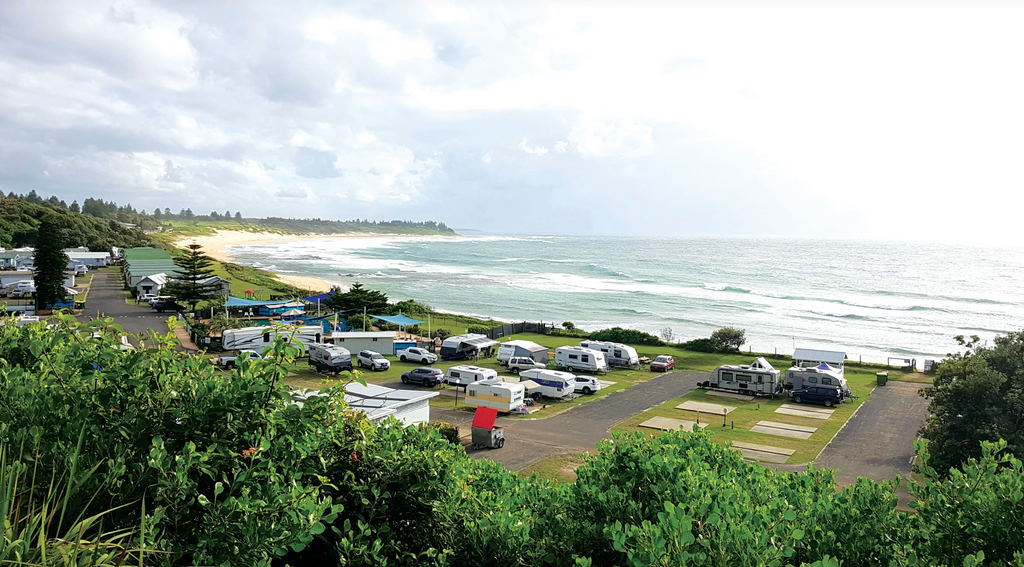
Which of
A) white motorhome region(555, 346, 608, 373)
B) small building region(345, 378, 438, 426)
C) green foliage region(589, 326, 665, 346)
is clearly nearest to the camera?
small building region(345, 378, 438, 426)

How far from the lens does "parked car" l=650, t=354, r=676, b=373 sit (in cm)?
3105

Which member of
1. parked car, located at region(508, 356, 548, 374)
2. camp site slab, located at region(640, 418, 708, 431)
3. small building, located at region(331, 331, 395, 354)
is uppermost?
small building, located at region(331, 331, 395, 354)

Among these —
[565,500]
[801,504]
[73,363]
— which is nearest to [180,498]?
[73,363]

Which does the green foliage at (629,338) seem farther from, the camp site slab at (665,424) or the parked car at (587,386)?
the camp site slab at (665,424)

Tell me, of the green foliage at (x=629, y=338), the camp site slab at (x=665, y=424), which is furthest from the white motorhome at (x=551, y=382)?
the green foliage at (x=629, y=338)

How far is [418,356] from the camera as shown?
101 ft

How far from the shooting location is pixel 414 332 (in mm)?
41094

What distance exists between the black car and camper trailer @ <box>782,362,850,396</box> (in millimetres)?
174

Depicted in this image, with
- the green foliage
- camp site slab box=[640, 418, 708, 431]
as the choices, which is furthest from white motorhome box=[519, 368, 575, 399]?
the green foliage

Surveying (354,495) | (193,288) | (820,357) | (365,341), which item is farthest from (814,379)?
(193,288)

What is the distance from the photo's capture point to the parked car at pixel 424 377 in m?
26.2

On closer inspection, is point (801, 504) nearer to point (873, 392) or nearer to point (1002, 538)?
point (1002, 538)

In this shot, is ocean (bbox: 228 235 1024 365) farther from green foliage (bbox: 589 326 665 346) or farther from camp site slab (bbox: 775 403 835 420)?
camp site slab (bbox: 775 403 835 420)

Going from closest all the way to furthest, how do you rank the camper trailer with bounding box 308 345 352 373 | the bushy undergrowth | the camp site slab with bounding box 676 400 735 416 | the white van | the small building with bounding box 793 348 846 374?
1. the bushy undergrowth
2. the camp site slab with bounding box 676 400 735 416
3. the white van
4. the camper trailer with bounding box 308 345 352 373
5. the small building with bounding box 793 348 846 374
